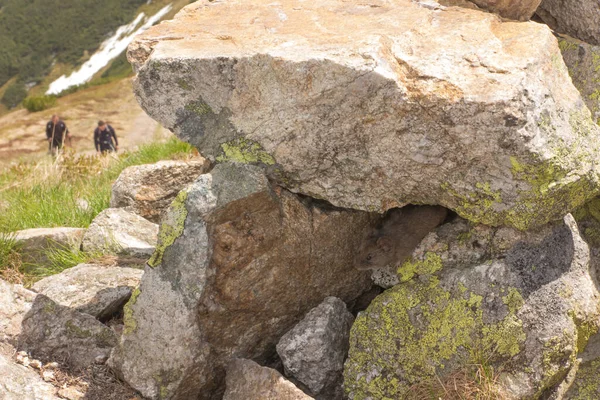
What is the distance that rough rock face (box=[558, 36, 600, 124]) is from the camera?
4129mm

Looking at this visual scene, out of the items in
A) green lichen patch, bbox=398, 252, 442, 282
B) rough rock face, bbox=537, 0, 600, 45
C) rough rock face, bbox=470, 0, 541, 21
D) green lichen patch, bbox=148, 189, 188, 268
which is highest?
rough rock face, bbox=470, 0, 541, 21

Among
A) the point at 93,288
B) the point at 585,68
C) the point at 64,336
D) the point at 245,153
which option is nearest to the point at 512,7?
the point at 585,68

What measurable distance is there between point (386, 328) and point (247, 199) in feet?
3.80

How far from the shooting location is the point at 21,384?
3.61 meters

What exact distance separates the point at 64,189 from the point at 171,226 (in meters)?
4.89

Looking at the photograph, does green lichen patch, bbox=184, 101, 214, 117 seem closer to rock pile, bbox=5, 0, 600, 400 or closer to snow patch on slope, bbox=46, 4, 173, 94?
rock pile, bbox=5, 0, 600, 400

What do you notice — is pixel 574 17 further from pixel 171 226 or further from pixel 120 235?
pixel 120 235

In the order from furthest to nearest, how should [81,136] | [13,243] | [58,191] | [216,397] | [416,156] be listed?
[81,136]
[58,191]
[13,243]
[216,397]
[416,156]

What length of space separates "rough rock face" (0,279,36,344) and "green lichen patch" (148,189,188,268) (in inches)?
47.6

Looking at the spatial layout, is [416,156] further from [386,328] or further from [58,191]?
[58,191]

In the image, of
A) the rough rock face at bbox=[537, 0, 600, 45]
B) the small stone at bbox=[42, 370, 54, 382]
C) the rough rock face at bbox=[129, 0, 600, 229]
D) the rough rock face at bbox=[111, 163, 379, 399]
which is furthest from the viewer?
the rough rock face at bbox=[537, 0, 600, 45]

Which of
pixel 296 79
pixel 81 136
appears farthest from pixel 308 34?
pixel 81 136

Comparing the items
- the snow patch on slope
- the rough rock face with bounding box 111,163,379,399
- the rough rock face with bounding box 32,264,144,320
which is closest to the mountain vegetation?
the snow patch on slope

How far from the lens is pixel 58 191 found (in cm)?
763
